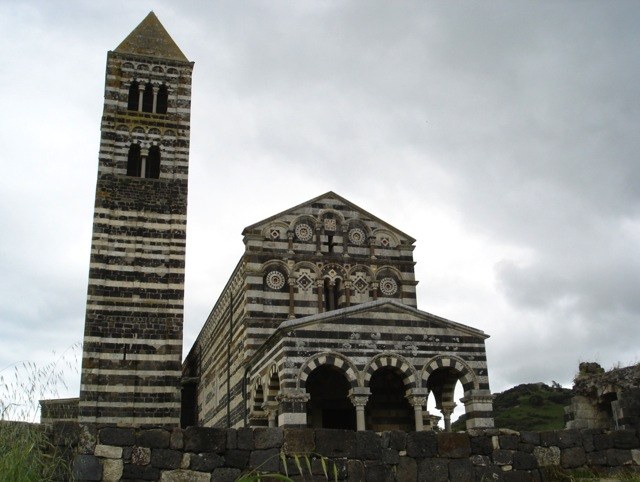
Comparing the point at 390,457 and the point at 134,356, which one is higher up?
the point at 134,356

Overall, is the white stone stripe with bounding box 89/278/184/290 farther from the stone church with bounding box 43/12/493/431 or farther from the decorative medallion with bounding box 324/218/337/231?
the decorative medallion with bounding box 324/218/337/231

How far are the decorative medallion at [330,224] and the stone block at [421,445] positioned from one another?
15279 millimetres

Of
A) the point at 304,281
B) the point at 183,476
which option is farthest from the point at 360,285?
the point at 183,476

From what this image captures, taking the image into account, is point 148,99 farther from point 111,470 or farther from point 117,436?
point 111,470

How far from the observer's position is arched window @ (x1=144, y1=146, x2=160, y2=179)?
27812mm

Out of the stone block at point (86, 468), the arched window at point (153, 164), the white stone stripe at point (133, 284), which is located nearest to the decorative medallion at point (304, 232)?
the white stone stripe at point (133, 284)

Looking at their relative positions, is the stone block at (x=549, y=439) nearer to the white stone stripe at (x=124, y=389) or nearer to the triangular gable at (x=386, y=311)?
the triangular gable at (x=386, y=311)

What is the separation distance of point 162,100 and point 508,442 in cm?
2253

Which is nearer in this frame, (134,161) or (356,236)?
(356,236)

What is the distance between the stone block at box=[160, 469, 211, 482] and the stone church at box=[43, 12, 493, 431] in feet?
27.1

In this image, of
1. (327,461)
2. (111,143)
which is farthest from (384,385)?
(111,143)

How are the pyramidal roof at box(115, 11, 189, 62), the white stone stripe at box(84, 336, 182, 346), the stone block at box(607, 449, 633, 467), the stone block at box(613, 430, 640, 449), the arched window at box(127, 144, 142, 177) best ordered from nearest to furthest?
1. the stone block at box(607, 449, 633, 467)
2. the stone block at box(613, 430, 640, 449)
3. the white stone stripe at box(84, 336, 182, 346)
4. the arched window at box(127, 144, 142, 177)
5. the pyramidal roof at box(115, 11, 189, 62)

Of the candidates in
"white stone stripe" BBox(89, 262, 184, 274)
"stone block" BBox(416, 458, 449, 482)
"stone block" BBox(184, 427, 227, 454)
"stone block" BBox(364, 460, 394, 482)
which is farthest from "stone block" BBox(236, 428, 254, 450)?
"white stone stripe" BBox(89, 262, 184, 274)

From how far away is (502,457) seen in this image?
38.2ft
